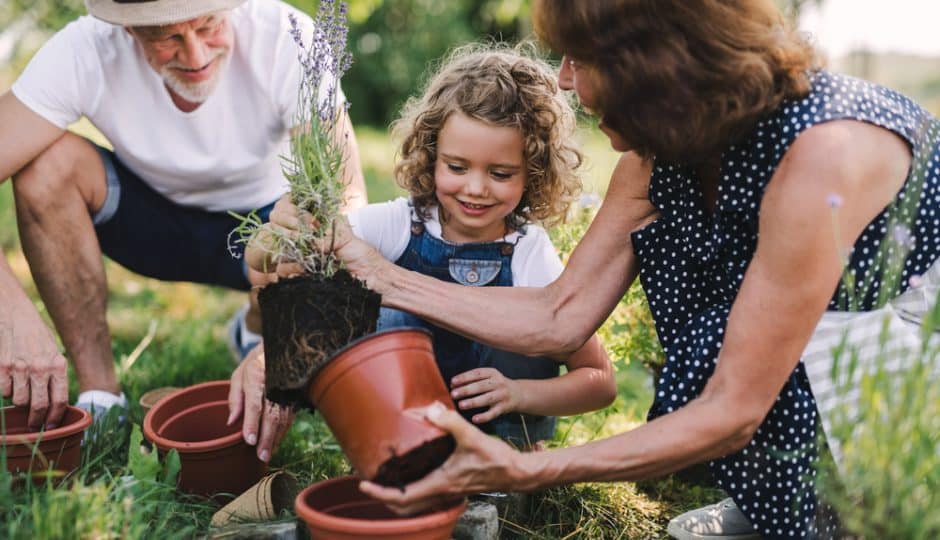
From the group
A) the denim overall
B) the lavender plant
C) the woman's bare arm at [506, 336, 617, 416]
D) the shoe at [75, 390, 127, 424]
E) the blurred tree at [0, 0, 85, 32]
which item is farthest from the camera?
the blurred tree at [0, 0, 85, 32]

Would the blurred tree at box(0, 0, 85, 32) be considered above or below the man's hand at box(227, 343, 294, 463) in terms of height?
above

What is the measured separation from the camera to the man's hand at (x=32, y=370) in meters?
2.36

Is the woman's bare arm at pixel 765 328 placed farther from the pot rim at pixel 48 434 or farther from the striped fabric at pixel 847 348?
the pot rim at pixel 48 434

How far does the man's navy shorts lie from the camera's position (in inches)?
125

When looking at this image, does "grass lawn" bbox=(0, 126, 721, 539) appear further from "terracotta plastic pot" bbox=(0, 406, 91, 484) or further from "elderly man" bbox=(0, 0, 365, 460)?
"elderly man" bbox=(0, 0, 365, 460)

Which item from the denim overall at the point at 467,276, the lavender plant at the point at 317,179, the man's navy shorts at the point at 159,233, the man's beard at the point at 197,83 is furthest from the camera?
the man's navy shorts at the point at 159,233

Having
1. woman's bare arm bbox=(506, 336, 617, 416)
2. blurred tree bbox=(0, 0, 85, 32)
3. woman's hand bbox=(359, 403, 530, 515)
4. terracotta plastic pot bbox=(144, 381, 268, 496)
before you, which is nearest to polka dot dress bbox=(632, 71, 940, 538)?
woman's bare arm bbox=(506, 336, 617, 416)

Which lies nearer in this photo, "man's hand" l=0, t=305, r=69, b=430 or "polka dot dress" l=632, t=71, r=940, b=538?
"polka dot dress" l=632, t=71, r=940, b=538

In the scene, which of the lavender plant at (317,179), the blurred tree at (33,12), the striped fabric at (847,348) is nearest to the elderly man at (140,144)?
the lavender plant at (317,179)

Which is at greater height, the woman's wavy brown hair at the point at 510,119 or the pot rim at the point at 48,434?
the woman's wavy brown hair at the point at 510,119

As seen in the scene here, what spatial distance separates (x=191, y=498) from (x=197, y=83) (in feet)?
4.73

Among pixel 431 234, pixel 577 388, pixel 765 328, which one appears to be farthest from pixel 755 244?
pixel 431 234

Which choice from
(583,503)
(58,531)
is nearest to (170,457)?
(58,531)

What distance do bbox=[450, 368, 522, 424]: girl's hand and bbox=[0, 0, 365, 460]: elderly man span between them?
749mm
